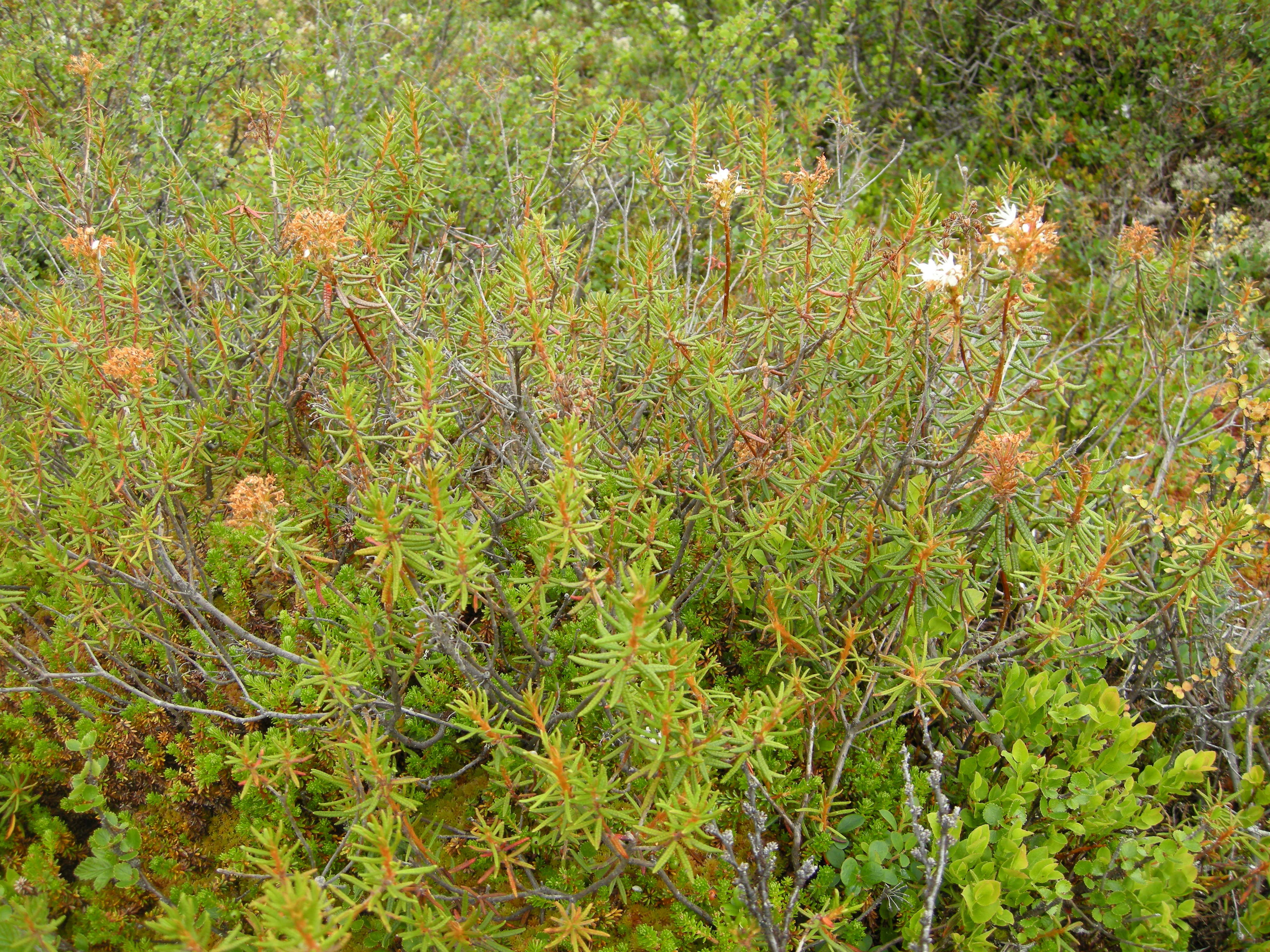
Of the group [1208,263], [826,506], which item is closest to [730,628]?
[826,506]

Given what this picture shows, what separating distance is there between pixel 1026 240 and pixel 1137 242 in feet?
5.28

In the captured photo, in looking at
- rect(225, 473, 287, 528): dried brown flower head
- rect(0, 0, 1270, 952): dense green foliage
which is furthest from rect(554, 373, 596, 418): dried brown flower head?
rect(225, 473, 287, 528): dried brown flower head

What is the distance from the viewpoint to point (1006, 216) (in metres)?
2.04

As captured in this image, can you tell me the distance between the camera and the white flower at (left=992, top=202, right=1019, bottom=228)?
73.0 inches

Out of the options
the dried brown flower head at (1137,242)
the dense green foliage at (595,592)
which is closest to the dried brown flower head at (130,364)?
the dense green foliage at (595,592)

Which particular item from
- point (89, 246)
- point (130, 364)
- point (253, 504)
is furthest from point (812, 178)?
point (89, 246)

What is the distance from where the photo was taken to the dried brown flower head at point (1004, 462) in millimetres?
2064

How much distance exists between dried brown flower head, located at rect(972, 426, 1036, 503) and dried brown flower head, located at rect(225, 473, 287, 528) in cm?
167

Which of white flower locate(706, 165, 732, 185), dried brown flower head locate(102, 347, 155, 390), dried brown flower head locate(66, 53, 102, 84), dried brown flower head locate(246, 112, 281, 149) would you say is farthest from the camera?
dried brown flower head locate(246, 112, 281, 149)

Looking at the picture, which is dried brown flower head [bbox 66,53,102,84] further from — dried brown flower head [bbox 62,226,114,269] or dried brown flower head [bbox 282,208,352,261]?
dried brown flower head [bbox 282,208,352,261]

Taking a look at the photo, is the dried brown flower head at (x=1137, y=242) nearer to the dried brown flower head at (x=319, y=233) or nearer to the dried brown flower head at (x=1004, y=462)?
the dried brown flower head at (x=1004, y=462)

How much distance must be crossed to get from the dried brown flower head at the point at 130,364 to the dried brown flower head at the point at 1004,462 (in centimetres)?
211

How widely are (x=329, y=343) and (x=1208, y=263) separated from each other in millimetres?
4367

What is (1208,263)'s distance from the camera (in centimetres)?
454
